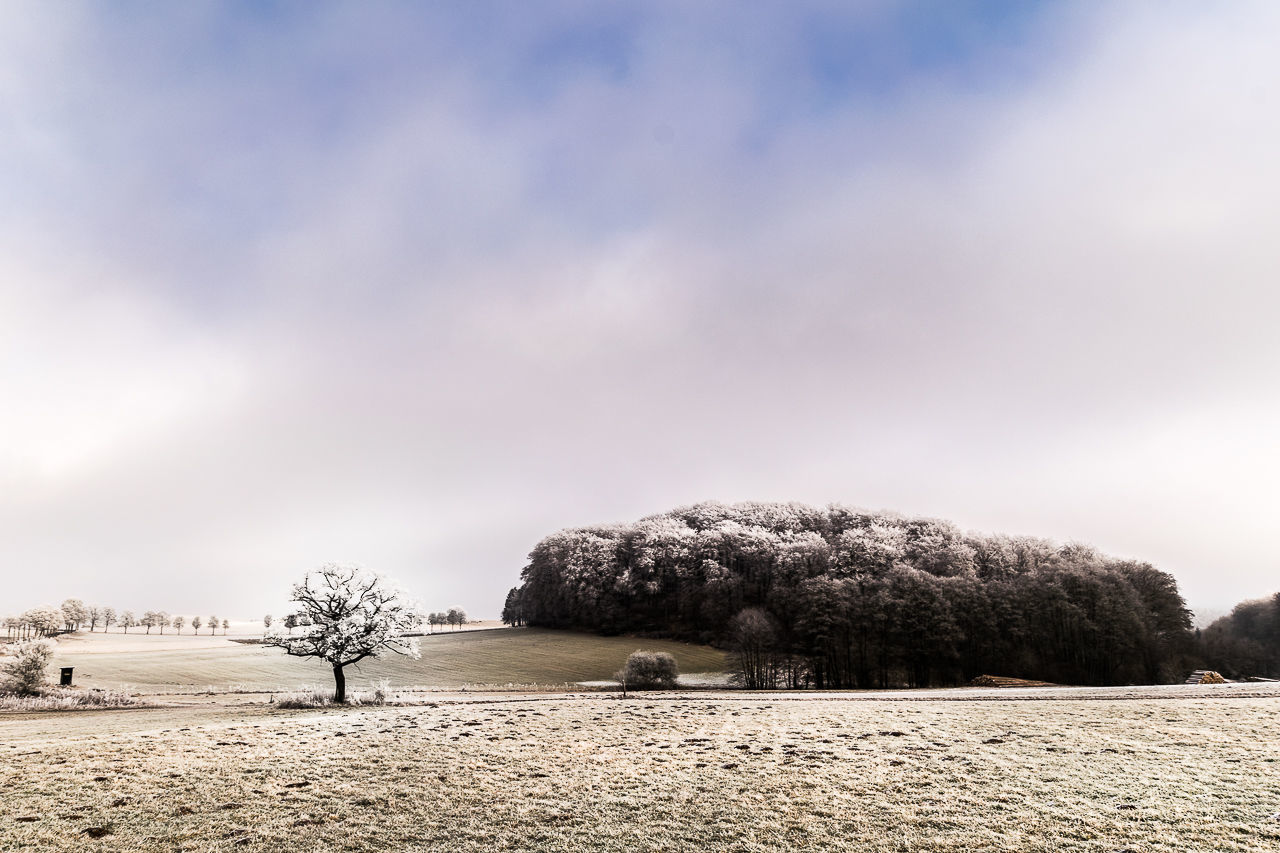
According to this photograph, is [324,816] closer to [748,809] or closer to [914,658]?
[748,809]

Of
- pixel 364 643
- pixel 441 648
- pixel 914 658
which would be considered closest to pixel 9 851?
pixel 364 643

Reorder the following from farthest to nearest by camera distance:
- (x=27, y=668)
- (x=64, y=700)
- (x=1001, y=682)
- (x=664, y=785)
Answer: (x=1001, y=682)
(x=27, y=668)
(x=64, y=700)
(x=664, y=785)

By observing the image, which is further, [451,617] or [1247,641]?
[451,617]

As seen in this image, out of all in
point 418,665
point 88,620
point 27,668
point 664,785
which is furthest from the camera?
point 88,620

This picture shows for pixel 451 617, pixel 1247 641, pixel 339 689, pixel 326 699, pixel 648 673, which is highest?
pixel 339 689

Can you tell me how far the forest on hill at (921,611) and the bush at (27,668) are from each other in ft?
178

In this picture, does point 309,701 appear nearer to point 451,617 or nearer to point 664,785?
point 664,785

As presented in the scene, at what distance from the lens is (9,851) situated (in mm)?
11977

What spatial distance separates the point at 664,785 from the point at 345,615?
33482 millimetres

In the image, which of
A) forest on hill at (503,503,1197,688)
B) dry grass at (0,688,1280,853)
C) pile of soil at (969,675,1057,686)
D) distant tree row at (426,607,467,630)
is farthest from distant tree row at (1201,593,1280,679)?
distant tree row at (426,607,467,630)

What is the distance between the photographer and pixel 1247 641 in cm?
7688

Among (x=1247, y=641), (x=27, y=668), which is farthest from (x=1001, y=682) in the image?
(x=27, y=668)

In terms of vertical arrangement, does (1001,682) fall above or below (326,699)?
below

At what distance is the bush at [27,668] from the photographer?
4022 centimetres
